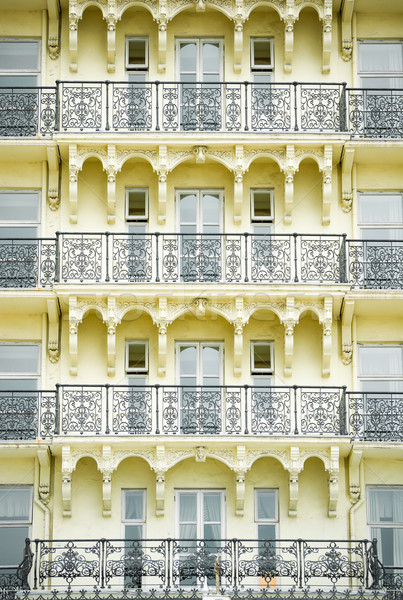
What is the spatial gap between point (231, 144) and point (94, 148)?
2.84 metres

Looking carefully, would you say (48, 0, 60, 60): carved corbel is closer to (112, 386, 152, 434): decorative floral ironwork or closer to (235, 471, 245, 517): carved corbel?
(112, 386, 152, 434): decorative floral ironwork

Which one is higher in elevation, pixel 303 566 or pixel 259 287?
pixel 259 287

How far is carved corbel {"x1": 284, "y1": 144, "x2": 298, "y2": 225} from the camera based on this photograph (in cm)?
3191

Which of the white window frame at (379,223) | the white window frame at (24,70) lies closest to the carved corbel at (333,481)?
the white window frame at (379,223)

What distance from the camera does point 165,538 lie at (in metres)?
30.4

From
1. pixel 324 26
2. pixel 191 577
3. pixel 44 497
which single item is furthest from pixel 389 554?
pixel 324 26

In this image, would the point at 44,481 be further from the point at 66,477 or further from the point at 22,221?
the point at 22,221

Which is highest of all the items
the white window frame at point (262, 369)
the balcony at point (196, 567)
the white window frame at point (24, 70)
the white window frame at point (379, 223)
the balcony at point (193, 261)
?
the white window frame at point (24, 70)

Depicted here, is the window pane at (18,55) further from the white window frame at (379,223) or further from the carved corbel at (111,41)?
the white window frame at (379,223)

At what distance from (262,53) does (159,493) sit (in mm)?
9829

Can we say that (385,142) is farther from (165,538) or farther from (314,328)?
(165,538)

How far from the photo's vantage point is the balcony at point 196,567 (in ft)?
96.6

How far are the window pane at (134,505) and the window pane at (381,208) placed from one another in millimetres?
7501

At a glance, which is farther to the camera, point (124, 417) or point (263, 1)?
point (263, 1)
